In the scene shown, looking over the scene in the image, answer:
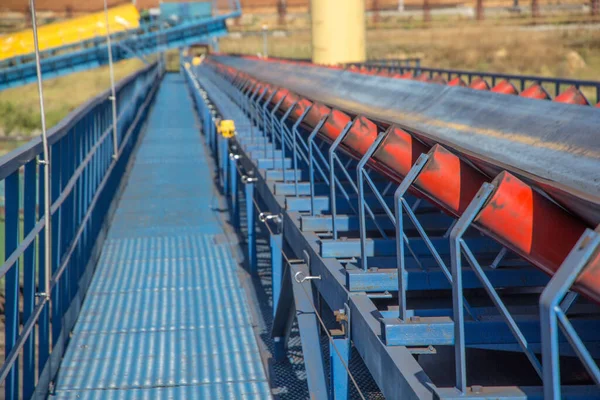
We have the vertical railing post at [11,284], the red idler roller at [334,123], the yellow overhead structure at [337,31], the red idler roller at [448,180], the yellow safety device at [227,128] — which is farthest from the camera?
the yellow overhead structure at [337,31]

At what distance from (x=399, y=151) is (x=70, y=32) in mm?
34677

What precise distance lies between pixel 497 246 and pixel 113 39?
3375 cm

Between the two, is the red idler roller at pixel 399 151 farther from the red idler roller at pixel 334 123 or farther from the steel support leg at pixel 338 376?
the red idler roller at pixel 334 123

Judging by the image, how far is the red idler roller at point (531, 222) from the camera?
2.84m

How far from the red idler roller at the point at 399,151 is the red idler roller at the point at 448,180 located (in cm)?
65

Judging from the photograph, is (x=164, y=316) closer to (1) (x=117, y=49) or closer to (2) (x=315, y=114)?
(2) (x=315, y=114)

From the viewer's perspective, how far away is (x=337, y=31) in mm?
21938

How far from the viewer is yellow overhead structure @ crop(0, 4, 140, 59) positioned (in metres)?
35.5

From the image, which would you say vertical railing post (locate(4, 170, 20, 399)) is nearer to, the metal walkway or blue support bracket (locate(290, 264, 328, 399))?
the metal walkway

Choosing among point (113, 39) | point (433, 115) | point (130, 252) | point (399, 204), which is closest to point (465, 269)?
point (399, 204)

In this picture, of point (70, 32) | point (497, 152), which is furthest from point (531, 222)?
point (70, 32)

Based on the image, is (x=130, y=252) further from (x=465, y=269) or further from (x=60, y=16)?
(x=60, y=16)

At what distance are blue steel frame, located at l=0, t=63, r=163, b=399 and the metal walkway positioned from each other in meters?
0.21

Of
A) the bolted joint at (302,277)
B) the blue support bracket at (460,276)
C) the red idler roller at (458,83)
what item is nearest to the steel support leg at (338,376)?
the bolted joint at (302,277)
